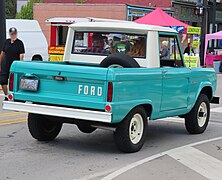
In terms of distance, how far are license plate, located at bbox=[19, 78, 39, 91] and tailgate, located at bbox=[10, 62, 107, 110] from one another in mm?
43

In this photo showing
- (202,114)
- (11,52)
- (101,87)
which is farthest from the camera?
(11,52)

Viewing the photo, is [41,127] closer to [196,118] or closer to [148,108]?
[148,108]

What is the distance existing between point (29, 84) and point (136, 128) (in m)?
1.81

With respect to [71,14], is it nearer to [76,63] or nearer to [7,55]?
[7,55]

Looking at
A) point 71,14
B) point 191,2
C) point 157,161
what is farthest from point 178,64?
point 191,2

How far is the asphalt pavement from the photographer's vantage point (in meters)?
6.82

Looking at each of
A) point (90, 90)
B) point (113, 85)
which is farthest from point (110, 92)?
point (90, 90)

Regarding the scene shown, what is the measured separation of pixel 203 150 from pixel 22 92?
3.06 meters

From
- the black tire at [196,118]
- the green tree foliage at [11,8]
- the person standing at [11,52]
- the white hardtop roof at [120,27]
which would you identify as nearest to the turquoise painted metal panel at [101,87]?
the white hardtop roof at [120,27]

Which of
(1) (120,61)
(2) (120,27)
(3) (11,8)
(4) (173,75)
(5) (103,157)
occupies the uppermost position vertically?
(3) (11,8)

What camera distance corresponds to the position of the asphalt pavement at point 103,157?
682 centimetres

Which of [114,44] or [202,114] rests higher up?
[114,44]

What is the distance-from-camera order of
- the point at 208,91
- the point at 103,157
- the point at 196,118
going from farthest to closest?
the point at 208,91 → the point at 196,118 → the point at 103,157

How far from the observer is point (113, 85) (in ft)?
24.3
